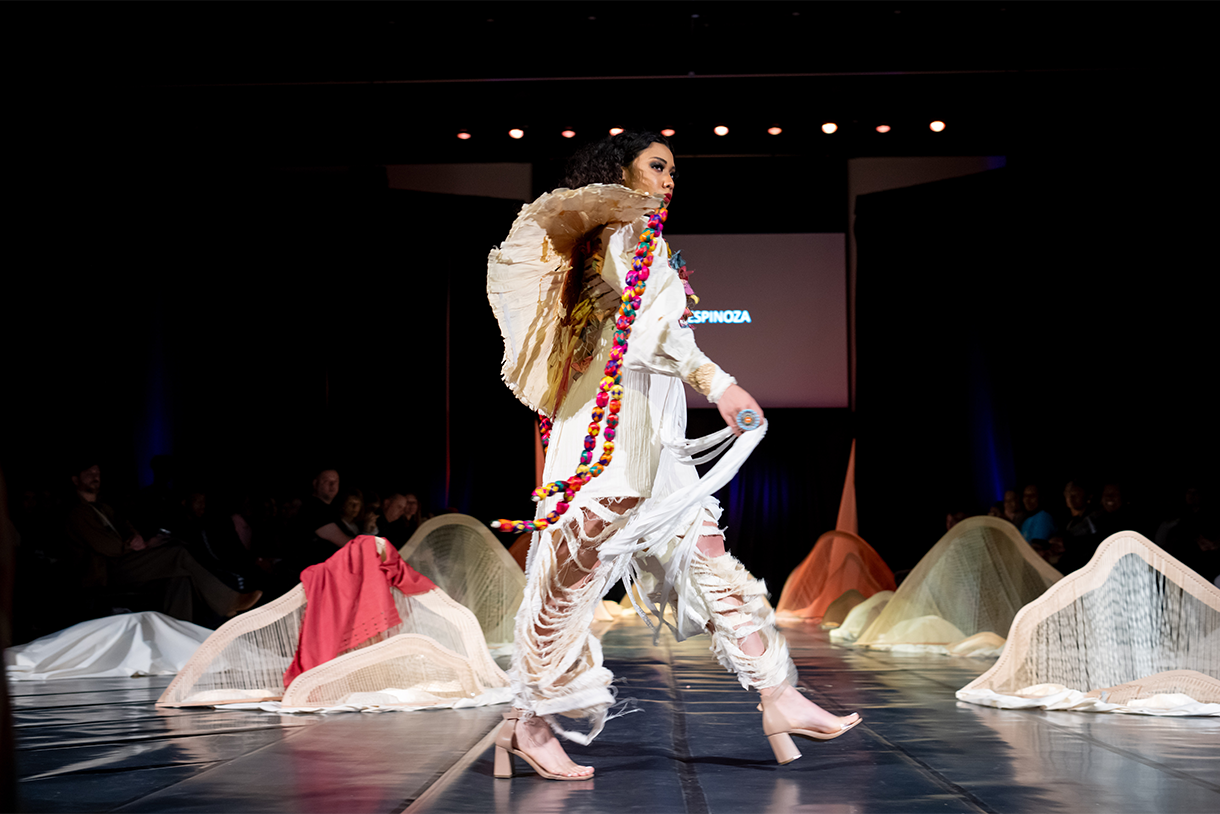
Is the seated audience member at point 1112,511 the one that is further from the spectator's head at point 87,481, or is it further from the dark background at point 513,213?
the spectator's head at point 87,481

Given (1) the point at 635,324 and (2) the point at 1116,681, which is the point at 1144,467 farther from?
(1) the point at 635,324

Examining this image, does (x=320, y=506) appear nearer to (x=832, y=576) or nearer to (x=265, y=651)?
(x=265, y=651)

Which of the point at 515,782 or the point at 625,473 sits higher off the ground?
the point at 625,473

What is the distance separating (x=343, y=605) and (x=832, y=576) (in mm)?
5611

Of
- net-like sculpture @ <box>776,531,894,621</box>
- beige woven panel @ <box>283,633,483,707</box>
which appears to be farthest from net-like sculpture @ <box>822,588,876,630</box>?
beige woven panel @ <box>283,633,483,707</box>

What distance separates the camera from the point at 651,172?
7.82 feet

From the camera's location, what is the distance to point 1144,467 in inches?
310

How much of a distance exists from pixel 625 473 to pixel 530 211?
0.60m

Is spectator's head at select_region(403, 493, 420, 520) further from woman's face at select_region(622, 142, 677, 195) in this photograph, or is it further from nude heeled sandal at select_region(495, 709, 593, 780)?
woman's face at select_region(622, 142, 677, 195)

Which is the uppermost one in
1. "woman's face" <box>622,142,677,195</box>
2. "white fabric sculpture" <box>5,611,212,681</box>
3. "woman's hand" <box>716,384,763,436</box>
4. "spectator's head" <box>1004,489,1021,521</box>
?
"woman's face" <box>622,142,677,195</box>

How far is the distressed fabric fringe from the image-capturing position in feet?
7.14

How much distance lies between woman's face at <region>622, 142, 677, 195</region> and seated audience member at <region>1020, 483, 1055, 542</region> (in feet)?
18.6

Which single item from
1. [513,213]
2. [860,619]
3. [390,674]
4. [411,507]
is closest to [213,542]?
[411,507]

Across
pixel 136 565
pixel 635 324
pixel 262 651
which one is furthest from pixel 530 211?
pixel 136 565
